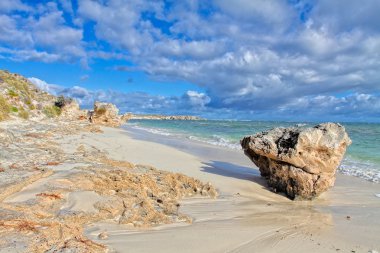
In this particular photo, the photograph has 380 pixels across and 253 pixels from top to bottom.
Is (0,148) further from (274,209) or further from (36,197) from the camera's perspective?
(274,209)

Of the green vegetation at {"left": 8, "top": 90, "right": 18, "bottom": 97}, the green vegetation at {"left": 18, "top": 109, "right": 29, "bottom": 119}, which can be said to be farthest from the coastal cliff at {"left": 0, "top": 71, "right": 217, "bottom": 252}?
the green vegetation at {"left": 8, "top": 90, "right": 18, "bottom": 97}

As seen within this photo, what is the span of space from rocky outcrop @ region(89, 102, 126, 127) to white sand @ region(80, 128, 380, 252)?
101 ft

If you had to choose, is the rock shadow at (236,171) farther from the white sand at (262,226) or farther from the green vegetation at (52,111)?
the green vegetation at (52,111)

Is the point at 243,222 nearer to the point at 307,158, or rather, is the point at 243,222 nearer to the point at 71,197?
the point at 307,158

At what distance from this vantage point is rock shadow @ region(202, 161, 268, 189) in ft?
33.9

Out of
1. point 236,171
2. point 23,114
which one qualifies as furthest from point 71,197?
point 23,114

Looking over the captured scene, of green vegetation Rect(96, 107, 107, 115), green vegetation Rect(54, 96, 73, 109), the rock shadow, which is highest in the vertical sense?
green vegetation Rect(54, 96, 73, 109)

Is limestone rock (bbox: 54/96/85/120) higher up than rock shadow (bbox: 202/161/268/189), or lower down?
higher up

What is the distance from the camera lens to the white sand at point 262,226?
5.04 meters

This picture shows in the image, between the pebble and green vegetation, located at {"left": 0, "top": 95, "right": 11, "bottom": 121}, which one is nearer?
the pebble

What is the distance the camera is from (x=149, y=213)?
6.12 metres

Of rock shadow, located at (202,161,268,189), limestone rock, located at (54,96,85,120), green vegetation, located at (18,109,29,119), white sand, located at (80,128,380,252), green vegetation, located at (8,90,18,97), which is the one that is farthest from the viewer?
limestone rock, located at (54,96,85,120)

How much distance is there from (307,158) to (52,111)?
31086mm

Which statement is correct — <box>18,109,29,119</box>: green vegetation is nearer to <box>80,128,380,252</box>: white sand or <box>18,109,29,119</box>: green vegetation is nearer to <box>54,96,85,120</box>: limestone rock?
<box>54,96,85,120</box>: limestone rock
